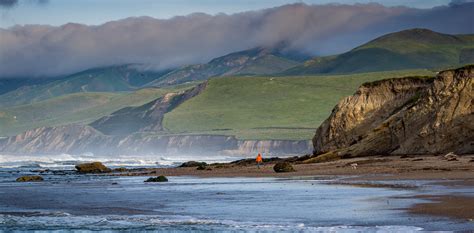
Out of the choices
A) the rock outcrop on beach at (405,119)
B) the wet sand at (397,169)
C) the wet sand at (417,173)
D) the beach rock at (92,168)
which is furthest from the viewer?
the beach rock at (92,168)

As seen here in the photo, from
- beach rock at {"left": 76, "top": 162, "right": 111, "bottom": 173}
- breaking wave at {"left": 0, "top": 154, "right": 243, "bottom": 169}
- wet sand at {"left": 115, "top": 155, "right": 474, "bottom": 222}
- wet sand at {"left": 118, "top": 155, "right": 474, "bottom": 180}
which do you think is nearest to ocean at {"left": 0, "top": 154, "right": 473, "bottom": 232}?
wet sand at {"left": 115, "top": 155, "right": 474, "bottom": 222}

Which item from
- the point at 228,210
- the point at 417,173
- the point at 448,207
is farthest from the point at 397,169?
the point at 448,207

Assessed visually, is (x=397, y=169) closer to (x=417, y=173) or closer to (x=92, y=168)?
(x=417, y=173)

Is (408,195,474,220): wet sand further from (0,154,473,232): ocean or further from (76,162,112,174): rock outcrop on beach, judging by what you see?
(76,162,112,174): rock outcrop on beach

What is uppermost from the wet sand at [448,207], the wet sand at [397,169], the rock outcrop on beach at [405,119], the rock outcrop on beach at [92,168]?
the rock outcrop on beach at [405,119]

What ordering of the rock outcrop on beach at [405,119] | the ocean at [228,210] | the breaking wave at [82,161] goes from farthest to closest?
1. the breaking wave at [82,161]
2. the rock outcrop on beach at [405,119]
3. the ocean at [228,210]

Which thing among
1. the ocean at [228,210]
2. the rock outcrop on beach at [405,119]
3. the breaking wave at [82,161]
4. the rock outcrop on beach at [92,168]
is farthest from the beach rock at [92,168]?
the ocean at [228,210]

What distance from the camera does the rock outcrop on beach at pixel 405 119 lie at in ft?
193

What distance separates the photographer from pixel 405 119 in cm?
6378

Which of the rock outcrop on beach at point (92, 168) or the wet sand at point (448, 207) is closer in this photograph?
the wet sand at point (448, 207)

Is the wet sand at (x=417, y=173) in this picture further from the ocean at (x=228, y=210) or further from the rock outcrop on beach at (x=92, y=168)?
the rock outcrop on beach at (x=92, y=168)

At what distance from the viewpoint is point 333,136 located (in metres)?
76.0

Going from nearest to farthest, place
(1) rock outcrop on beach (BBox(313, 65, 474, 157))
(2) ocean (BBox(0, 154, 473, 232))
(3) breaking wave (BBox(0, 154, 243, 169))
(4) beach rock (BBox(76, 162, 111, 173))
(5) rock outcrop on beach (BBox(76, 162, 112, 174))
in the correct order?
(2) ocean (BBox(0, 154, 473, 232)) → (1) rock outcrop on beach (BBox(313, 65, 474, 157)) → (5) rock outcrop on beach (BBox(76, 162, 112, 174)) → (4) beach rock (BBox(76, 162, 111, 173)) → (3) breaking wave (BBox(0, 154, 243, 169))

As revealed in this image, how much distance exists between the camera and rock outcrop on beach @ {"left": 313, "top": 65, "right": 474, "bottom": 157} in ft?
193
